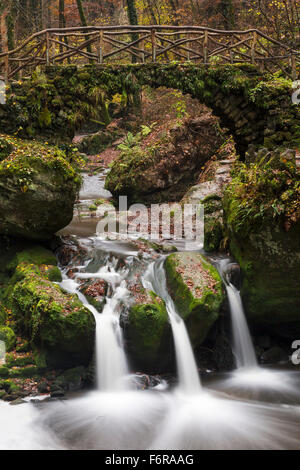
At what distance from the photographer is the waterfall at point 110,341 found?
7.02 m

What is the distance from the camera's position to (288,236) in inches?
300

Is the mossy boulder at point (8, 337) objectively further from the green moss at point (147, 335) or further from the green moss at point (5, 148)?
the green moss at point (5, 148)

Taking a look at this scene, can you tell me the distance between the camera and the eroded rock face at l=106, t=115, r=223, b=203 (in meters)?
15.9

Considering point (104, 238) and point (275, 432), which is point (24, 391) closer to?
Answer: point (275, 432)

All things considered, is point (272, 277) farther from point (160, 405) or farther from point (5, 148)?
point (5, 148)

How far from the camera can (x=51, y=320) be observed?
6.85 m

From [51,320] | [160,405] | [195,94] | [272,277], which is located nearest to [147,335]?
[160,405]

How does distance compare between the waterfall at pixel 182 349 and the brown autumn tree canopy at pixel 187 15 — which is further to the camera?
the brown autumn tree canopy at pixel 187 15

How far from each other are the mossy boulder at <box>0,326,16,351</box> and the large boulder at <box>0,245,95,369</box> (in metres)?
0.17

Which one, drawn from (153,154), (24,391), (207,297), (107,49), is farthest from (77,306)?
(107,49)

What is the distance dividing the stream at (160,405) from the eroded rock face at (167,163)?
24.1 feet

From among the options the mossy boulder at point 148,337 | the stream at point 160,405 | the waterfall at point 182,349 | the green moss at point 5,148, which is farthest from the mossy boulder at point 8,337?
the green moss at point 5,148

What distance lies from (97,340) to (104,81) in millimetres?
7386

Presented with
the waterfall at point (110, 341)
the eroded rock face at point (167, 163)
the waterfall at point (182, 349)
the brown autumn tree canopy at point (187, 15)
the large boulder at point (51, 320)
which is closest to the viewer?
the large boulder at point (51, 320)
